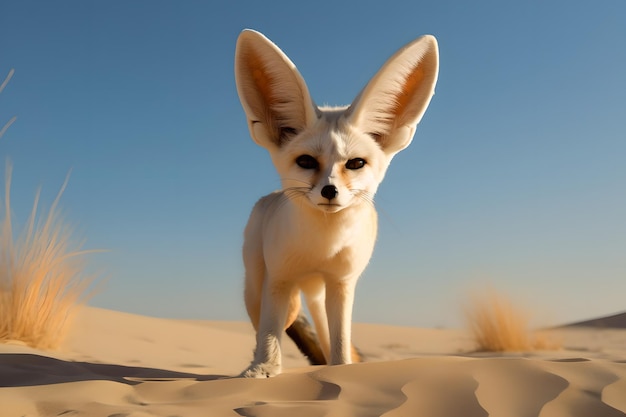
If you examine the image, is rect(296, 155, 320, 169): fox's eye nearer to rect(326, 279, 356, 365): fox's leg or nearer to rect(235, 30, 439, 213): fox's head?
rect(235, 30, 439, 213): fox's head

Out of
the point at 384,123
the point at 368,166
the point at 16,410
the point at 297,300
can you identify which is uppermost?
the point at 384,123

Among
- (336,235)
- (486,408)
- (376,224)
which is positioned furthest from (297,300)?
(486,408)

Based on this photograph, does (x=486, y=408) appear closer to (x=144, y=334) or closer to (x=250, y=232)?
(x=250, y=232)

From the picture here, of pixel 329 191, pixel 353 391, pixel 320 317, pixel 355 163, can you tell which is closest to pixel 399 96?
pixel 355 163

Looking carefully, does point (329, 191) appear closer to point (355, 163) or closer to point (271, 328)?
point (355, 163)

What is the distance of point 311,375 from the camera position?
2.58 metres

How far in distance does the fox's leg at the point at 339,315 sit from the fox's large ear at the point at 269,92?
2.64ft

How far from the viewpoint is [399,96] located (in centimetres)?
294

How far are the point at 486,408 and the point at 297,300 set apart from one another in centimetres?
192

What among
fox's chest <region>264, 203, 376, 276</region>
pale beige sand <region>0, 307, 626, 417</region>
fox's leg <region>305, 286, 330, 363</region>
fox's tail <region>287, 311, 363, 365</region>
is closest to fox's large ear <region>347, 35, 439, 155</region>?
fox's chest <region>264, 203, 376, 276</region>

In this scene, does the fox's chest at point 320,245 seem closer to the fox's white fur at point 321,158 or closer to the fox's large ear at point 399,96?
the fox's white fur at point 321,158

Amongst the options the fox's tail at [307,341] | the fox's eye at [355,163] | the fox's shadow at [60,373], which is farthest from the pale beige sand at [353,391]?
the fox's tail at [307,341]

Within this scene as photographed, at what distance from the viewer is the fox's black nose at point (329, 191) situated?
8.22 feet

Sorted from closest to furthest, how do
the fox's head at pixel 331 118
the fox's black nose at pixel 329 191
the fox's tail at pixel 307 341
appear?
the fox's black nose at pixel 329 191 → the fox's head at pixel 331 118 → the fox's tail at pixel 307 341
